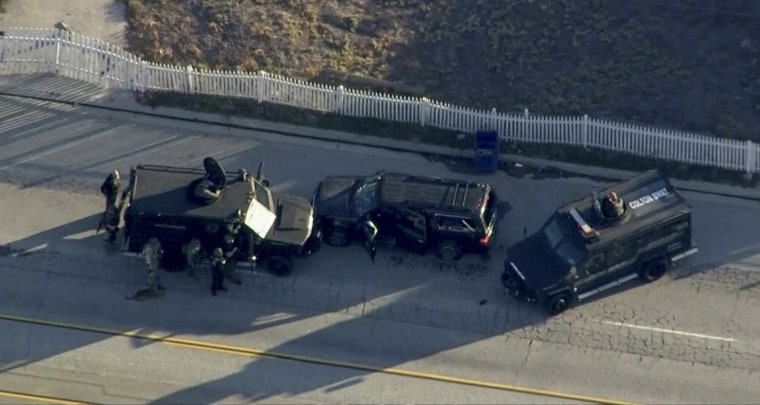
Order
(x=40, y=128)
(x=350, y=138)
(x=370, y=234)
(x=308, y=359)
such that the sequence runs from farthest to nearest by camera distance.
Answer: (x=40, y=128) < (x=350, y=138) < (x=370, y=234) < (x=308, y=359)

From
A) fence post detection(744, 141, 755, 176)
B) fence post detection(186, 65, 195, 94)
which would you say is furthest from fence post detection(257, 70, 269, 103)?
fence post detection(744, 141, 755, 176)

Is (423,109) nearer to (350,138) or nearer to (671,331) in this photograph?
(350,138)

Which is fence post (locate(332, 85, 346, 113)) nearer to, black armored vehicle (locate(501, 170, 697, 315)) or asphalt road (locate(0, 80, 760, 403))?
asphalt road (locate(0, 80, 760, 403))

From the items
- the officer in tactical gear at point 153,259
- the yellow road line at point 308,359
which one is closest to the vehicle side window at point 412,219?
the yellow road line at point 308,359

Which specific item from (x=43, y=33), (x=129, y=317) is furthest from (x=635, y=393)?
(x=43, y=33)

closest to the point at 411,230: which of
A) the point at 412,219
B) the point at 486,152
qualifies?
the point at 412,219

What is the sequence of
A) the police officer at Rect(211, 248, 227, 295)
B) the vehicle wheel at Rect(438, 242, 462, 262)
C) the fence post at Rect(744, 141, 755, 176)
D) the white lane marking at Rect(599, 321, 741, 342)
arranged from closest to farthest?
the police officer at Rect(211, 248, 227, 295) → the white lane marking at Rect(599, 321, 741, 342) → the vehicle wheel at Rect(438, 242, 462, 262) → the fence post at Rect(744, 141, 755, 176)
